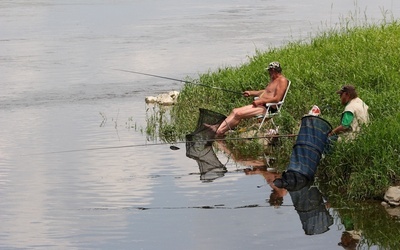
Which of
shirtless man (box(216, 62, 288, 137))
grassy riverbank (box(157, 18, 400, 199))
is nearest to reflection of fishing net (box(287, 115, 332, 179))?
grassy riverbank (box(157, 18, 400, 199))

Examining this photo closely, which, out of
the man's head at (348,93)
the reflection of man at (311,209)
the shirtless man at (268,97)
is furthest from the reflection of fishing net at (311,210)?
the shirtless man at (268,97)

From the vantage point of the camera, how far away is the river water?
1161 cm

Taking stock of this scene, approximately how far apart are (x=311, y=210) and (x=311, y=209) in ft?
0.13

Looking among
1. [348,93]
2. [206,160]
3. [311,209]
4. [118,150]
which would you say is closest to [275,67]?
[206,160]

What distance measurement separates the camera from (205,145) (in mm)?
16453

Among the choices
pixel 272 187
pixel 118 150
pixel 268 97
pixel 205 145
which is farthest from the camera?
pixel 118 150

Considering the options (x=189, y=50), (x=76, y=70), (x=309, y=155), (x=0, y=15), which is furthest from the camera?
(x=0, y=15)

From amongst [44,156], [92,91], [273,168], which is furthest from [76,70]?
[273,168]

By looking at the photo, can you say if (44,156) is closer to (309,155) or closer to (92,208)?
(92,208)

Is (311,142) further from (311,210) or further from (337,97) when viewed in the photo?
(337,97)

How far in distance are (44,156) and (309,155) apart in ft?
16.9

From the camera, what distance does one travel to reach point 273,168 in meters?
14.6

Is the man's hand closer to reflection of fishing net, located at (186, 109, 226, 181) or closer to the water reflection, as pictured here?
reflection of fishing net, located at (186, 109, 226, 181)

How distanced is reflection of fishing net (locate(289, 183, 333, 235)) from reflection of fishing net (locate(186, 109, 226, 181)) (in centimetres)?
199
